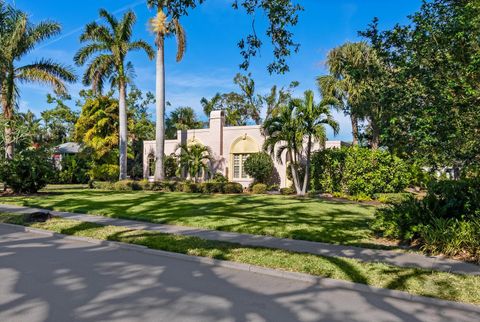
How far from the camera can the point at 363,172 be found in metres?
21.8

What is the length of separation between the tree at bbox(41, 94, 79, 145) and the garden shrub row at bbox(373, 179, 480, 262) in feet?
118

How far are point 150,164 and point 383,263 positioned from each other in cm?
2961

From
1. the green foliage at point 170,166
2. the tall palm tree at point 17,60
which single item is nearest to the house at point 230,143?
the green foliage at point 170,166

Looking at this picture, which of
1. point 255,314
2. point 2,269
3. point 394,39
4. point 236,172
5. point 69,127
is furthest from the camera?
point 69,127

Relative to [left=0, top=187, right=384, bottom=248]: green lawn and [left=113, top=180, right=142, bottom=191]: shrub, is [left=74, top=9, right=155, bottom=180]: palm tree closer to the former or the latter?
[left=113, top=180, right=142, bottom=191]: shrub

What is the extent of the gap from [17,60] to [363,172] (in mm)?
20604

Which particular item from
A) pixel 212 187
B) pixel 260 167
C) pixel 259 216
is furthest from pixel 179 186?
pixel 259 216

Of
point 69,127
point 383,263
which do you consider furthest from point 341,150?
point 69,127

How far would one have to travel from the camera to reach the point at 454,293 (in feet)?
17.4

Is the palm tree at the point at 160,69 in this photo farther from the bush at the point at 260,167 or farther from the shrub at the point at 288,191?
the shrub at the point at 288,191

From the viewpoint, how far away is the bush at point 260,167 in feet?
86.1

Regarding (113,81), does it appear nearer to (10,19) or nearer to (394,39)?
(10,19)

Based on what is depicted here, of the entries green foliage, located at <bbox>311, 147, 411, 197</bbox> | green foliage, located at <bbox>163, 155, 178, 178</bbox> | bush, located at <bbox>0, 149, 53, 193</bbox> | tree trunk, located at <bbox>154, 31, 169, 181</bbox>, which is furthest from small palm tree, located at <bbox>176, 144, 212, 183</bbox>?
bush, located at <bbox>0, 149, 53, 193</bbox>

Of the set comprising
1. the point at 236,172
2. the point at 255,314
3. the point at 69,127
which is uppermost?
the point at 69,127
